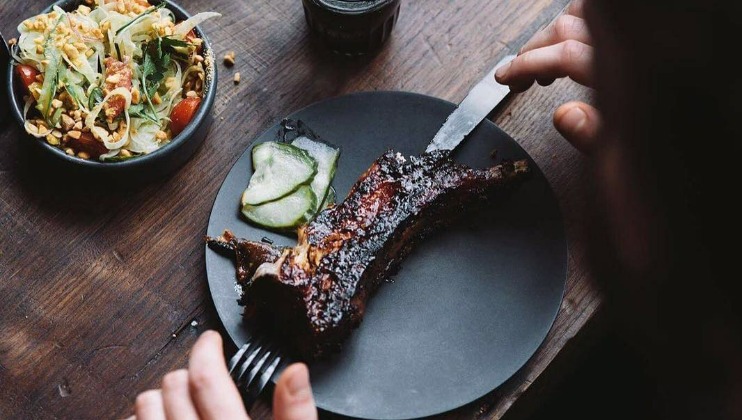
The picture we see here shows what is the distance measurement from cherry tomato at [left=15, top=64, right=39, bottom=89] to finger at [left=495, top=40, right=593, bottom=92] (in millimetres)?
1079

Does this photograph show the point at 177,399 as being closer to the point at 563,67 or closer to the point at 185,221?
the point at 185,221

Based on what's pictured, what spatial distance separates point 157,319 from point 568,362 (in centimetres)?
99

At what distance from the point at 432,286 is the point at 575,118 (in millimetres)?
493

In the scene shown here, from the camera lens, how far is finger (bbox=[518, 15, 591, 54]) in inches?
66.5

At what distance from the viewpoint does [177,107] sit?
1681 millimetres

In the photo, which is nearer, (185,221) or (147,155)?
(147,155)

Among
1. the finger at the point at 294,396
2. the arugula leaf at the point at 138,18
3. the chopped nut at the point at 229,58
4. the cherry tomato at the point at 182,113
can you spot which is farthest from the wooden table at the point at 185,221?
the finger at the point at 294,396

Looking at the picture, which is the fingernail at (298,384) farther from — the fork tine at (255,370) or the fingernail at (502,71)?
the fingernail at (502,71)

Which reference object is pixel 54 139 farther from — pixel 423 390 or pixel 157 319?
pixel 423 390

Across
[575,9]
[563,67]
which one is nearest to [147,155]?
[563,67]

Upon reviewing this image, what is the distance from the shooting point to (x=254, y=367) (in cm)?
150

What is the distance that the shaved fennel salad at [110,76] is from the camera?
161 cm

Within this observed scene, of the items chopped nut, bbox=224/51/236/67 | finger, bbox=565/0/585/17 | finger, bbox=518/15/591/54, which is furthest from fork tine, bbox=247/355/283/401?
finger, bbox=565/0/585/17

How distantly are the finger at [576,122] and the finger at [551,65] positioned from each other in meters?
0.06
